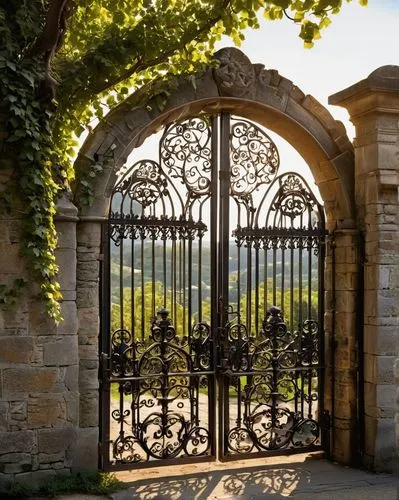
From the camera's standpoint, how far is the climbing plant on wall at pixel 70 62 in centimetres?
523

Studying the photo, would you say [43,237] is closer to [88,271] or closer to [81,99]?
[88,271]

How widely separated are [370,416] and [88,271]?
314 centimetres

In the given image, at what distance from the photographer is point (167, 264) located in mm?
6250

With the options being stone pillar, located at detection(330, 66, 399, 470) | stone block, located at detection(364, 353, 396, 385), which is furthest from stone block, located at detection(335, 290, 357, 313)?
stone block, located at detection(364, 353, 396, 385)

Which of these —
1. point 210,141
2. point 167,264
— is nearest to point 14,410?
point 167,264

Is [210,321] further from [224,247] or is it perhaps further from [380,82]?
[380,82]

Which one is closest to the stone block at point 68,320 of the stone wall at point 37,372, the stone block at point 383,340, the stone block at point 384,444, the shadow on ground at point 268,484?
the stone wall at point 37,372

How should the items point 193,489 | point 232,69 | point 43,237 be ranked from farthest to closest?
1. point 232,69
2. point 193,489
3. point 43,237

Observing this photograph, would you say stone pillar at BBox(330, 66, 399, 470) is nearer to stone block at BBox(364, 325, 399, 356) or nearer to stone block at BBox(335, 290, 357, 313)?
stone block at BBox(364, 325, 399, 356)

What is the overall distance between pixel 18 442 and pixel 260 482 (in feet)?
7.33

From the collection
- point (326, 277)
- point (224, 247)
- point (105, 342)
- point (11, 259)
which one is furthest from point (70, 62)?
point (326, 277)

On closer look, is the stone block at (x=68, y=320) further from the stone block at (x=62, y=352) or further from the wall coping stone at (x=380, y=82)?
the wall coping stone at (x=380, y=82)

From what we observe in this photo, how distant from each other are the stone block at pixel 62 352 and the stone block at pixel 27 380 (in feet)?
0.25

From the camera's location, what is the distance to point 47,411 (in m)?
5.41
